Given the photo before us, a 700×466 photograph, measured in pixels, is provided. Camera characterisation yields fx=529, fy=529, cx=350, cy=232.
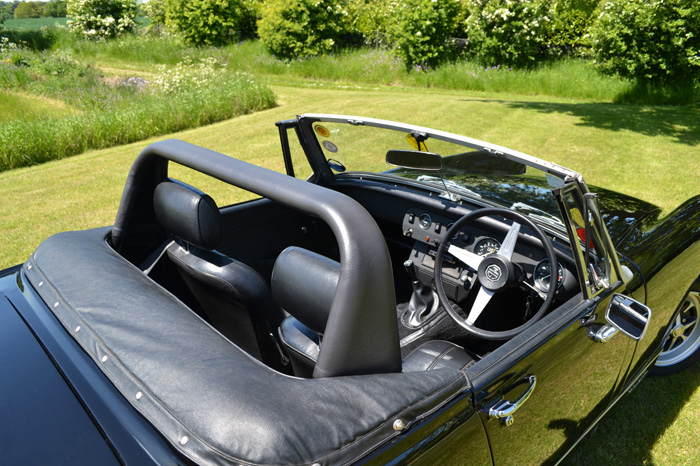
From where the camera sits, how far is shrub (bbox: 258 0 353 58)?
17703 mm

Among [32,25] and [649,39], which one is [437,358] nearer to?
[649,39]

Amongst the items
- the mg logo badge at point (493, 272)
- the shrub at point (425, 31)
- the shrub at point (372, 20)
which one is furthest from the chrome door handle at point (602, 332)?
the shrub at point (372, 20)

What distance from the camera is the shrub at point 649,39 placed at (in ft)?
37.4

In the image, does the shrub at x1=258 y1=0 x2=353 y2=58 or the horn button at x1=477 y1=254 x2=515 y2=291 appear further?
the shrub at x1=258 y1=0 x2=353 y2=58

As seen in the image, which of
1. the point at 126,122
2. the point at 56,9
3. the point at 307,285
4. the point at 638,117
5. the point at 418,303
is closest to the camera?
the point at 307,285

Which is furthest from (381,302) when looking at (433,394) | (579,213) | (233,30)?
(233,30)

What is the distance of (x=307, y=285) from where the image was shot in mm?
1603

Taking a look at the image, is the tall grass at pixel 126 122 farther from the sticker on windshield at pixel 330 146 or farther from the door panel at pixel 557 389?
the door panel at pixel 557 389

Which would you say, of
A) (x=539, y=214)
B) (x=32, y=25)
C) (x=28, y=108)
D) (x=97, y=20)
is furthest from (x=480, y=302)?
(x=32, y=25)

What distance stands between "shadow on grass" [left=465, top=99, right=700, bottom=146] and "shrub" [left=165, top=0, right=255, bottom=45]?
13.6 metres

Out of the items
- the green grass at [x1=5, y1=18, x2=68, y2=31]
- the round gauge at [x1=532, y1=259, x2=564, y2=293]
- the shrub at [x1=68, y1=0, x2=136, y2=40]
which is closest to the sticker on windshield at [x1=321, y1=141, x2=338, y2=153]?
the round gauge at [x1=532, y1=259, x2=564, y2=293]

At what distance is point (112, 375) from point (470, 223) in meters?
2.01

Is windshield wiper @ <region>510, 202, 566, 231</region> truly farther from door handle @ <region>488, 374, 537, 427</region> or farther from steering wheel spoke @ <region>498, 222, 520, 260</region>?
door handle @ <region>488, 374, 537, 427</region>

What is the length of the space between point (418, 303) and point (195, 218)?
164 cm
